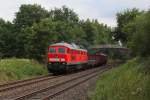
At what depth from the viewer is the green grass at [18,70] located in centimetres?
3466

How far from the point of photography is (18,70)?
37.8 meters

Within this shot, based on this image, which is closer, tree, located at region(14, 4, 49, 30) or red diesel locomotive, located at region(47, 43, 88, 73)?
red diesel locomotive, located at region(47, 43, 88, 73)

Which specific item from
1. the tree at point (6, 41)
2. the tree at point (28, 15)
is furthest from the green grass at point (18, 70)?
the tree at point (28, 15)

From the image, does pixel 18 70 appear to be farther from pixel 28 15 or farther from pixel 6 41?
pixel 28 15

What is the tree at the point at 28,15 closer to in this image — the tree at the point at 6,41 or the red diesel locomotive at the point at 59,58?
the tree at the point at 6,41

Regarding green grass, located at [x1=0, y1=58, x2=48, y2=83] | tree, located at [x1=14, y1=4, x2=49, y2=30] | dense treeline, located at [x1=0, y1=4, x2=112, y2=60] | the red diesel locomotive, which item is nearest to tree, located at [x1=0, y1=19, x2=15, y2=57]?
dense treeline, located at [x1=0, y1=4, x2=112, y2=60]

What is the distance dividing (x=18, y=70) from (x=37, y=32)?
1135 inches

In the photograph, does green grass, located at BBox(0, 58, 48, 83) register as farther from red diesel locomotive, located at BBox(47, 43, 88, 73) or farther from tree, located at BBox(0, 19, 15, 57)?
tree, located at BBox(0, 19, 15, 57)

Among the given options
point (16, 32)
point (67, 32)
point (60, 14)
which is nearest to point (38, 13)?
point (16, 32)

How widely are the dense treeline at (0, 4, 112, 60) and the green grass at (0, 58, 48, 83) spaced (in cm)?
2124

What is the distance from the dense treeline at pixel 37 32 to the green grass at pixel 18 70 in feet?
69.7

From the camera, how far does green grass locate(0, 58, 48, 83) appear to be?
114 ft

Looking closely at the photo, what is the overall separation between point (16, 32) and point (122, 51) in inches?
1037

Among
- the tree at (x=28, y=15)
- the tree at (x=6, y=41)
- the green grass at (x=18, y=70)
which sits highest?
the tree at (x=28, y=15)
